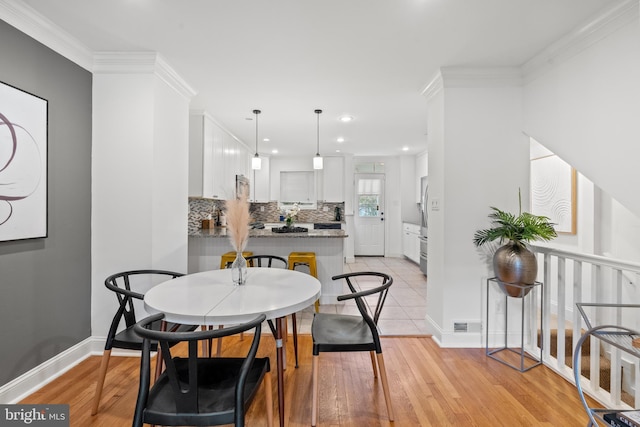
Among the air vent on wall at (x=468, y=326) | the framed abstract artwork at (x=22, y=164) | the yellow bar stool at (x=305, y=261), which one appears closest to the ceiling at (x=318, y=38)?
the framed abstract artwork at (x=22, y=164)

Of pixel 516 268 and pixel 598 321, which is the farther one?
pixel 598 321

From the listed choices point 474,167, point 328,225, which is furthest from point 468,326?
point 328,225

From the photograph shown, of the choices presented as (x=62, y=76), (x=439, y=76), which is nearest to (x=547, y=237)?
(x=439, y=76)

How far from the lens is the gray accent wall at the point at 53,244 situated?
6.11ft

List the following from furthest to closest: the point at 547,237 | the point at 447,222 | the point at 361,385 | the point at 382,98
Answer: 1. the point at 382,98
2. the point at 447,222
3. the point at 547,237
4. the point at 361,385

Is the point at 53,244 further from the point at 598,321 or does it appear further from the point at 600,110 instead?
the point at 598,321

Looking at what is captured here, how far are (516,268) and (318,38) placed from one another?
7.47 feet

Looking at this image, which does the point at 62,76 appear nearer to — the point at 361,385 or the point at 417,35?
the point at 417,35

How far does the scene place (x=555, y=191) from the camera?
3732 millimetres

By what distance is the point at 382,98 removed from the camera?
3.41 meters

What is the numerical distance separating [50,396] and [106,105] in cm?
214

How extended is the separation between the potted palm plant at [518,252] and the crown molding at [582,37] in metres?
1.21

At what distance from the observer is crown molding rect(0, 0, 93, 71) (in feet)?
5.99

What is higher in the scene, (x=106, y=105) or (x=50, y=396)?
(x=106, y=105)
